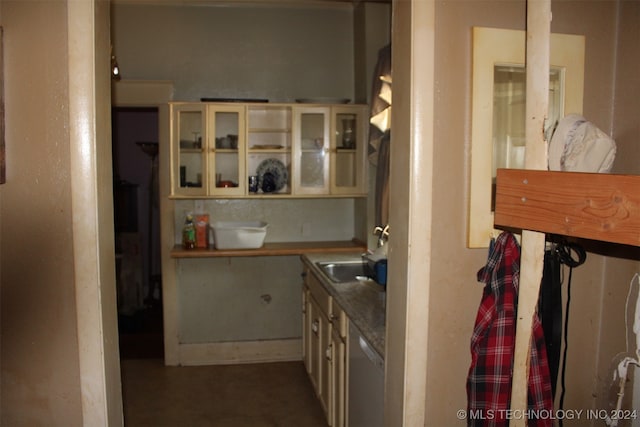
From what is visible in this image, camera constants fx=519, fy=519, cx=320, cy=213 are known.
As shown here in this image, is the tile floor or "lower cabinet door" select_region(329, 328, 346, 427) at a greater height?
"lower cabinet door" select_region(329, 328, 346, 427)

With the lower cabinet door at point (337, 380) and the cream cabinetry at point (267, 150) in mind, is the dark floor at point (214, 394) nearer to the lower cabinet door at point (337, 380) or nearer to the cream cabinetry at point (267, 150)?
the lower cabinet door at point (337, 380)

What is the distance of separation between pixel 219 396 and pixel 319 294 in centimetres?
103

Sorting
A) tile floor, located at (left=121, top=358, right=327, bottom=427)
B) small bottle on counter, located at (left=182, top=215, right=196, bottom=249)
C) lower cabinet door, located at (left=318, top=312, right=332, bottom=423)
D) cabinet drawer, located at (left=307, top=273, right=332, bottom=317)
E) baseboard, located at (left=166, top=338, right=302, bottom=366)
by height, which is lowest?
tile floor, located at (left=121, top=358, right=327, bottom=427)

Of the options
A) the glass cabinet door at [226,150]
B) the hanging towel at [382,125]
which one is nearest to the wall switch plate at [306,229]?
the glass cabinet door at [226,150]

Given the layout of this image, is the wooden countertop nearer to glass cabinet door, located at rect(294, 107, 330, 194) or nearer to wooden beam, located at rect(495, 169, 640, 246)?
glass cabinet door, located at rect(294, 107, 330, 194)

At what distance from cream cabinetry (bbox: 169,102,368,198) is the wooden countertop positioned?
39cm

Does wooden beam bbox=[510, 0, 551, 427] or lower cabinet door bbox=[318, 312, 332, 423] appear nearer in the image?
wooden beam bbox=[510, 0, 551, 427]

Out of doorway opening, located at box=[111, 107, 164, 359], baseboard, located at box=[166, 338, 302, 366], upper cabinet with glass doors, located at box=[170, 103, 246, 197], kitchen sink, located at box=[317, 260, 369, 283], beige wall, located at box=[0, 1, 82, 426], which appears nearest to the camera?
beige wall, located at box=[0, 1, 82, 426]

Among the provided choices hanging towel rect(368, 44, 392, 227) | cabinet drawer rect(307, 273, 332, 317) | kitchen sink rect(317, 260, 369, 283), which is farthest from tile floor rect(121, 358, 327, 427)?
hanging towel rect(368, 44, 392, 227)

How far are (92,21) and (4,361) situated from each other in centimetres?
84

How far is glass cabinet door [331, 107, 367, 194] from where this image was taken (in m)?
3.79

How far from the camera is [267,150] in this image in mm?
3787

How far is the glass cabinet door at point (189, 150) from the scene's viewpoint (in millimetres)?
3643

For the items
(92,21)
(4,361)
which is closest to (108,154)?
(92,21)
